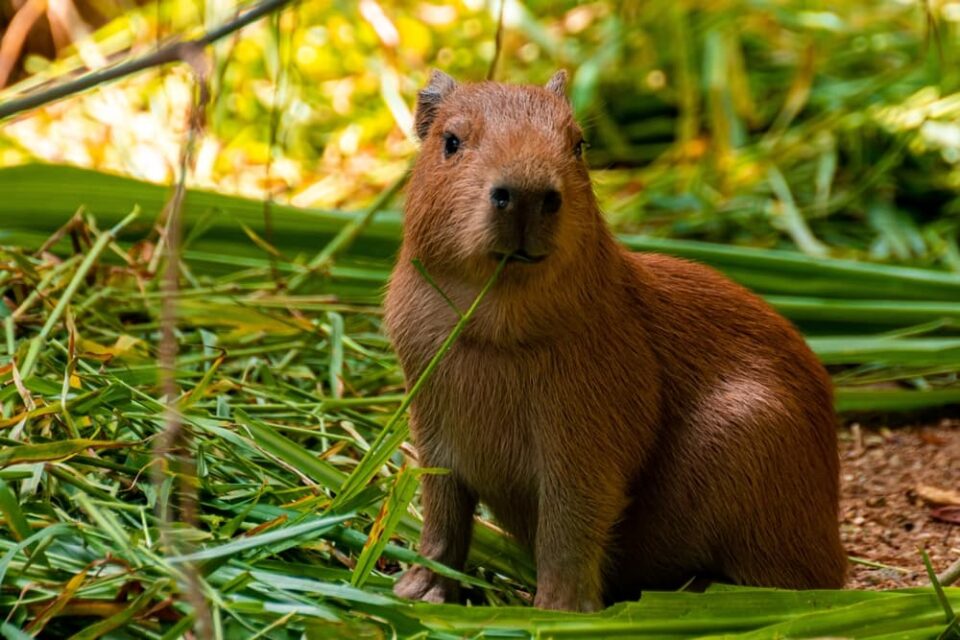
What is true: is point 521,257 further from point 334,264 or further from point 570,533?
point 334,264

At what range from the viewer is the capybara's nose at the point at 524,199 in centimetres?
331

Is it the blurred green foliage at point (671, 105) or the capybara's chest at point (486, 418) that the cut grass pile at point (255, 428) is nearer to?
the capybara's chest at point (486, 418)

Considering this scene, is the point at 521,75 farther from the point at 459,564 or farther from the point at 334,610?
the point at 334,610

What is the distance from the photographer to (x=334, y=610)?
340cm

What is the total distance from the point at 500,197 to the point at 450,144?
1.36 feet

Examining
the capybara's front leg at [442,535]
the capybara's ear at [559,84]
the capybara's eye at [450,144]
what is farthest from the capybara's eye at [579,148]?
the capybara's front leg at [442,535]

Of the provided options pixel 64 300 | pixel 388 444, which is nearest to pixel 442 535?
pixel 388 444

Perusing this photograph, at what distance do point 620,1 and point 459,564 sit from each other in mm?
4653

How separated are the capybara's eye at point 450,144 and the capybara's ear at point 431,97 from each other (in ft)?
0.99

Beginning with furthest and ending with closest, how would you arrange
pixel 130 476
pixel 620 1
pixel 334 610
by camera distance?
pixel 620 1 < pixel 130 476 < pixel 334 610

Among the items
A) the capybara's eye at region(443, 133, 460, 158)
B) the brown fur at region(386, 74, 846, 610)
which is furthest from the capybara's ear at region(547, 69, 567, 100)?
the capybara's eye at region(443, 133, 460, 158)

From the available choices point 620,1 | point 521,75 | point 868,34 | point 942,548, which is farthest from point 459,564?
point 868,34

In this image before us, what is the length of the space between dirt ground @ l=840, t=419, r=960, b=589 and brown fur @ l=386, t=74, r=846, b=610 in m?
0.66

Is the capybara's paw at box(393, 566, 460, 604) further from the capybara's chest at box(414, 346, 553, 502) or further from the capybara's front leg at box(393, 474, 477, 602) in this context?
the capybara's chest at box(414, 346, 553, 502)
